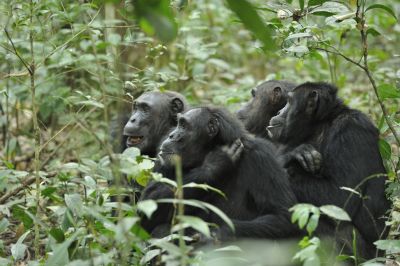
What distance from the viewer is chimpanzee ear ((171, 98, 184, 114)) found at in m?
6.59

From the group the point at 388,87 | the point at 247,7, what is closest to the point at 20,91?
the point at 388,87

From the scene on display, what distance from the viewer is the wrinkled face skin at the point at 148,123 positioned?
6.43m

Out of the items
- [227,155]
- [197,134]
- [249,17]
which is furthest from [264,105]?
[249,17]

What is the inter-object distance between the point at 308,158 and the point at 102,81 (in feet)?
8.49

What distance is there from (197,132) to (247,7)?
12.8 feet

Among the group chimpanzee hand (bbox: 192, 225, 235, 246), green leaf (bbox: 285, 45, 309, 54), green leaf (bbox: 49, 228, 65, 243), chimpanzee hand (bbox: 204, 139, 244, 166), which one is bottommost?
chimpanzee hand (bbox: 192, 225, 235, 246)

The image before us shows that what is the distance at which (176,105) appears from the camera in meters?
6.60

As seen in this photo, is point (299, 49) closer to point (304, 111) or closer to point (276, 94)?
point (304, 111)

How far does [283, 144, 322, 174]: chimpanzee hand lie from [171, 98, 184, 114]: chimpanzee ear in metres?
1.39

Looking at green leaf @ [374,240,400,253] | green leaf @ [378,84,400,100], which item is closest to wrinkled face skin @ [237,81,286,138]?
green leaf @ [378,84,400,100]

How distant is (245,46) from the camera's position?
13.5 m

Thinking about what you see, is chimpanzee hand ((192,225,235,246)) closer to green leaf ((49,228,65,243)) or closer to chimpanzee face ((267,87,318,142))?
green leaf ((49,228,65,243))

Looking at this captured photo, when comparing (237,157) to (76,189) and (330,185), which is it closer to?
(330,185)

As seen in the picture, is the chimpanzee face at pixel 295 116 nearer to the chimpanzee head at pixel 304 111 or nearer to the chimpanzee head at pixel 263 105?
the chimpanzee head at pixel 304 111
